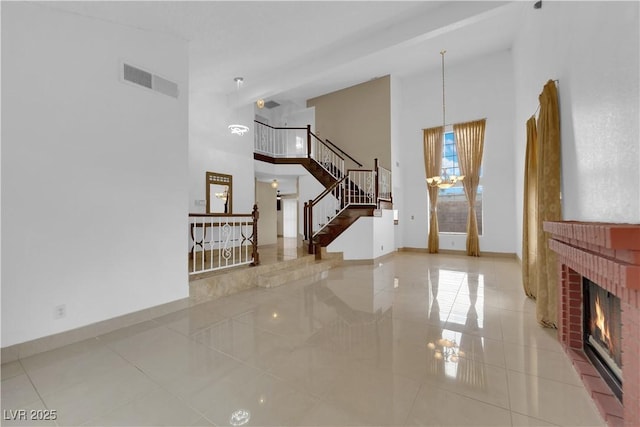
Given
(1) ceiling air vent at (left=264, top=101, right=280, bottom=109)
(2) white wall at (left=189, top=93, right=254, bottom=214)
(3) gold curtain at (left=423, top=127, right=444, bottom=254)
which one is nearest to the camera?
(2) white wall at (left=189, top=93, right=254, bottom=214)

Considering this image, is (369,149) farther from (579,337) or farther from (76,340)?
(76,340)

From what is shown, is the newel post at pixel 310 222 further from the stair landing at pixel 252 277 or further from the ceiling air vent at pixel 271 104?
the ceiling air vent at pixel 271 104

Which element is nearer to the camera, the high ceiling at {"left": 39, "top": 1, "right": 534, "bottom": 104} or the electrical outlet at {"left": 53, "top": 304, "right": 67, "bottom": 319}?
the electrical outlet at {"left": 53, "top": 304, "right": 67, "bottom": 319}

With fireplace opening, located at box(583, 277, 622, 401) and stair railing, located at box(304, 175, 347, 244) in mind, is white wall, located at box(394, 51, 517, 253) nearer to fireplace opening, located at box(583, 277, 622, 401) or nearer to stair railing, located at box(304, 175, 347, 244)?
stair railing, located at box(304, 175, 347, 244)

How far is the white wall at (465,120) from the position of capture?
7.41m

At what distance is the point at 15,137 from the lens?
7.88 ft

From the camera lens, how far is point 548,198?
9.55 ft

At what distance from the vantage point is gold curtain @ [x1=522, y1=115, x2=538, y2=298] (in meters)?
3.77

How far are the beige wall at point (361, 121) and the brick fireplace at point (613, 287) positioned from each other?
6.43 metres

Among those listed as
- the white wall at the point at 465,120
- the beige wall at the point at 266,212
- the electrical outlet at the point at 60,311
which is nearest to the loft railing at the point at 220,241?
the electrical outlet at the point at 60,311

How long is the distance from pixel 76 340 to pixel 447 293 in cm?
466

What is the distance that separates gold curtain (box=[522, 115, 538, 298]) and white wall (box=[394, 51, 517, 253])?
12.7ft

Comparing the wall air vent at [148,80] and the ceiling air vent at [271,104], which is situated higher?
the ceiling air vent at [271,104]

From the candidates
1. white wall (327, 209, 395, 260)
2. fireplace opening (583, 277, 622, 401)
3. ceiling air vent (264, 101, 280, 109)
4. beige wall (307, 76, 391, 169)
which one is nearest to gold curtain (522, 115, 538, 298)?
fireplace opening (583, 277, 622, 401)
